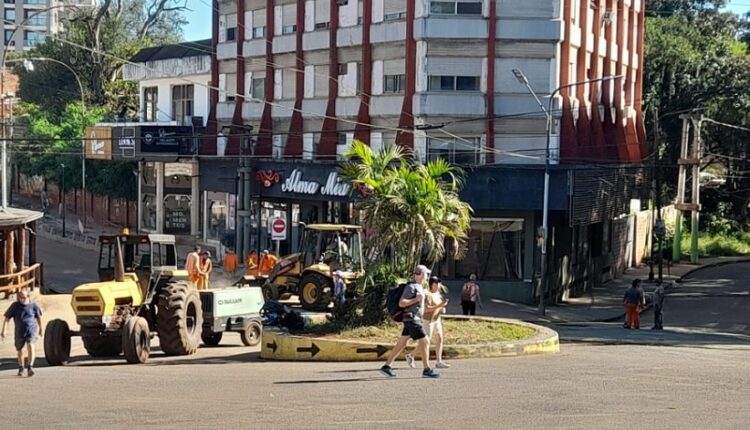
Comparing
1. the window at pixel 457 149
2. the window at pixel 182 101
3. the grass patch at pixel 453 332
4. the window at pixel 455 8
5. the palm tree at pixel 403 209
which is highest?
the window at pixel 455 8

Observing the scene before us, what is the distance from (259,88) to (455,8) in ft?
41.3

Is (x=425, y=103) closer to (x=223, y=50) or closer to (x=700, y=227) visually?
(x=223, y=50)

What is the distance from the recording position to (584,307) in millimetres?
45406

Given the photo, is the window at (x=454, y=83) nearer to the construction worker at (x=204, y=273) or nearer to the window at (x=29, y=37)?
the construction worker at (x=204, y=273)

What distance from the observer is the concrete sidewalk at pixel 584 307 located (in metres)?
39.0

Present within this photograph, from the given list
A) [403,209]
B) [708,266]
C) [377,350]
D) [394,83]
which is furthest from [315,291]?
[708,266]

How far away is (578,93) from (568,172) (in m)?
7.01

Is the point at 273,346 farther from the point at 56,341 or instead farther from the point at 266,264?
the point at 266,264

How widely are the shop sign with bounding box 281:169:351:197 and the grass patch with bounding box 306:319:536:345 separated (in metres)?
→ 22.2

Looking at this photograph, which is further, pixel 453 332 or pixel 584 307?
pixel 584 307

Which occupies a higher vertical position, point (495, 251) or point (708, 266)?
point (495, 251)

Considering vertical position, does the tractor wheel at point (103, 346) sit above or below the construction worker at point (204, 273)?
below

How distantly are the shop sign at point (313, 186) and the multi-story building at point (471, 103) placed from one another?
361 millimetres

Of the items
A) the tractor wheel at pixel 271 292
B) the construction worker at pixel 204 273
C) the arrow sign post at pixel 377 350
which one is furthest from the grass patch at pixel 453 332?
the tractor wheel at pixel 271 292
